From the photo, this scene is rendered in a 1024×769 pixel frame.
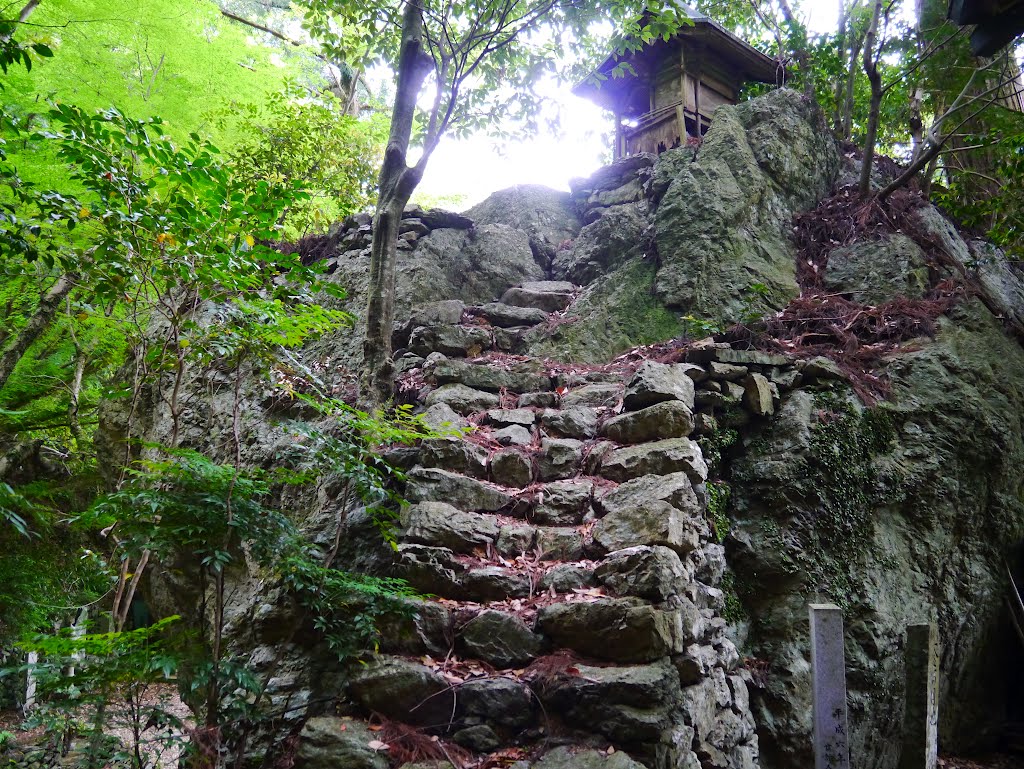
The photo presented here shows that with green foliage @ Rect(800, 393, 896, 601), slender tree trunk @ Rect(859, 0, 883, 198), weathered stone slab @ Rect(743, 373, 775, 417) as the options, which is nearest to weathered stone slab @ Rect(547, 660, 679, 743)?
green foliage @ Rect(800, 393, 896, 601)

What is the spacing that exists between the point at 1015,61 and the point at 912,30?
1.55 meters

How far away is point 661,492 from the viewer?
413 centimetres

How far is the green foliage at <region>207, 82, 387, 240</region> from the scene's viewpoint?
30.2 ft

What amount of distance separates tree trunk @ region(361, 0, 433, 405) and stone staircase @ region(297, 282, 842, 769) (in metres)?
0.51

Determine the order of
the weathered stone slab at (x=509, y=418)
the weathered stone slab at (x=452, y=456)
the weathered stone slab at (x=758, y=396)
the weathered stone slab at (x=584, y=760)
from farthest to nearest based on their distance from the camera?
the weathered stone slab at (x=758, y=396) < the weathered stone slab at (x=509, y=418) < the weathered stone slab at (x=452, y=456) < the weathered stone slab at (x=584, y=760)

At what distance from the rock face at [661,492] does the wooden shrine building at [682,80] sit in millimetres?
2614

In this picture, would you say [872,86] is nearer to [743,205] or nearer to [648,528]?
[743,205]

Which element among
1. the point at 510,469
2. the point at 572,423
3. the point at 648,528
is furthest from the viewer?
the point at 572,423

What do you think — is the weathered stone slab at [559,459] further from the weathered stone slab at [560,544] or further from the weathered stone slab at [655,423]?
the weathered stone slab at [560,544]

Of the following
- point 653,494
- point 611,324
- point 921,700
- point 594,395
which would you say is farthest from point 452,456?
point 611,324

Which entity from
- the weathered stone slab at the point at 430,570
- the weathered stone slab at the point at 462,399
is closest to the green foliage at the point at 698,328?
the weathered stone slab at the point at 462,399

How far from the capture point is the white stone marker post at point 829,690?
3.10 m

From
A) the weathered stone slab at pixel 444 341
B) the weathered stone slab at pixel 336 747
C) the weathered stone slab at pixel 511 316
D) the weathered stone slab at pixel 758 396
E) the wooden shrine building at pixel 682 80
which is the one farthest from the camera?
the wooden shrine building at pixel 682 80

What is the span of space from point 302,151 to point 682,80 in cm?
720
